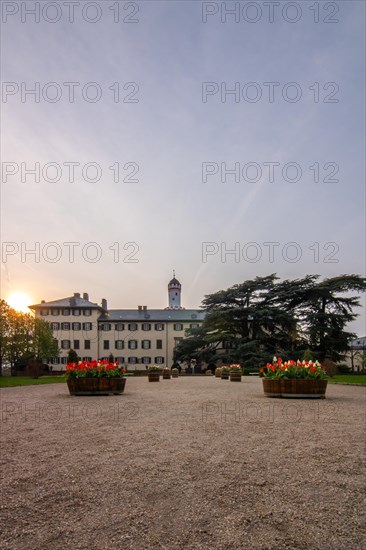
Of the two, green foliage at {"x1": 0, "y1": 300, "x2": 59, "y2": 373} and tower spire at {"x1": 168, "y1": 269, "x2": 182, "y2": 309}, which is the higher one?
tower spire at {"x1": 168, "y1": 269, "x2": 182, "y2": 309}

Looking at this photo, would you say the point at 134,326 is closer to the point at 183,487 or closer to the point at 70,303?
the point at 70,303

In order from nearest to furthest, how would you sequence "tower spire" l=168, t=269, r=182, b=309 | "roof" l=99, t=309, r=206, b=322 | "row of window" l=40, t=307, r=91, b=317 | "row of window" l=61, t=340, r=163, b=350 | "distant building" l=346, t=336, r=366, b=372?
1. "distant building" l=346, t=336, r=366, b=372
2. "row of window" l=61, t=340, r=163, b=350
3. "row of window" l=40, t=307, r=91, b=317
4. "roof" l=99, t=309, r=206, b=322
5. "tower spire" l=168, t=269, r=182, b=309

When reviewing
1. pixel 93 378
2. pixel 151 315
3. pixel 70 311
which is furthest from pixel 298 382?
pixel 151 315

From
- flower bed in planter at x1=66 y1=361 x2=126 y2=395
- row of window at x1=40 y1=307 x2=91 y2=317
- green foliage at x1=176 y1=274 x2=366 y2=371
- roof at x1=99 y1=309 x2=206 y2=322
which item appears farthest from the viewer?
roof at x1=99 y1=309 x2=206 y2=322

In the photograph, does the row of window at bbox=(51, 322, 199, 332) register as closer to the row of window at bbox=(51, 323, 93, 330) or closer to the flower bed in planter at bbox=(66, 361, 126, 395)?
the row of window at bbox=(51, 323, 93, 330)

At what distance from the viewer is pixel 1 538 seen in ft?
9.50

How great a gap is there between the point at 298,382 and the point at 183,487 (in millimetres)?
10470

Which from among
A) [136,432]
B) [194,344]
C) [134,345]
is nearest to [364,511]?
[136,432]

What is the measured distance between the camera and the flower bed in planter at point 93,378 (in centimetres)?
1488

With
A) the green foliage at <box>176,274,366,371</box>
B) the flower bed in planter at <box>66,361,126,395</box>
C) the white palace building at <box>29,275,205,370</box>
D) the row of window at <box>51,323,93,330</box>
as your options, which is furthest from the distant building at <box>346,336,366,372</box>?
the flower bed in planter at <box>66,361,126,395</box>

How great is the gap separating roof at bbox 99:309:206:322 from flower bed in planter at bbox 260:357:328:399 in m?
61.1

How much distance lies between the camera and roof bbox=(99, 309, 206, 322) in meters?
76.5

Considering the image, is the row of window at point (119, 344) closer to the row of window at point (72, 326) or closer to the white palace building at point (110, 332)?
the white palace building at point (110, 332)

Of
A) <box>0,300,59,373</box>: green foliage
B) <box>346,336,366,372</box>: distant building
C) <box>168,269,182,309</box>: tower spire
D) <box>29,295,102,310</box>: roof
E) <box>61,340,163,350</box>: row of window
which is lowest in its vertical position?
<box>346,336,366,372</box>: distant building
